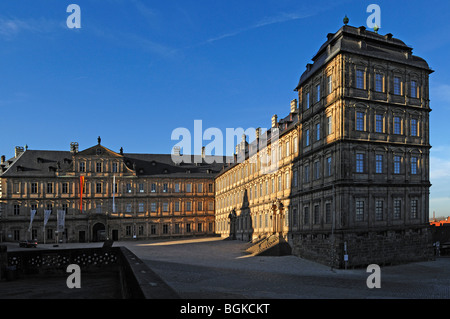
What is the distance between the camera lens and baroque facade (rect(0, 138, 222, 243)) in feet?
229

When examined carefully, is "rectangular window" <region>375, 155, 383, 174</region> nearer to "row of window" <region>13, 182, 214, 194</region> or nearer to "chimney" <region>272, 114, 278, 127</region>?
"chimney" <region>272, 114, 278, 127</region>

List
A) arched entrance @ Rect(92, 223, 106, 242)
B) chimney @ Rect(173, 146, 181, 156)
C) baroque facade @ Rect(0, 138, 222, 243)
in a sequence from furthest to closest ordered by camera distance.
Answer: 1. chimney @ Rect(173, 146, 181, 156)
2. arched entrance @ Rect(92, 223, 106, 242)
3. baroque facade @ Rect(0, 138, 222, 243)

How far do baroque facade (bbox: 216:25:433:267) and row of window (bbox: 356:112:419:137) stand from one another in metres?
0.08

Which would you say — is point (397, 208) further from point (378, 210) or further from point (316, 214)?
point (316, 214)

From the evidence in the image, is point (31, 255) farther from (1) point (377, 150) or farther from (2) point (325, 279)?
(1) point (377, 150)

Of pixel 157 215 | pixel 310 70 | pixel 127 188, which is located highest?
pixel 310 70

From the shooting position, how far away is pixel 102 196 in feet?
241

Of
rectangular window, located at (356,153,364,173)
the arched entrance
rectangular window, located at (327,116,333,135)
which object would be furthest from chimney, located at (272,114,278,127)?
the arched entrance

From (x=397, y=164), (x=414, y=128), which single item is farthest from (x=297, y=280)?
(x=414, y=128)

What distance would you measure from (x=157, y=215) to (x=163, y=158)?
35.7ft

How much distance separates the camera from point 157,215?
76438 millimetres

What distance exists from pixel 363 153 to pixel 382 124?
3.09 m

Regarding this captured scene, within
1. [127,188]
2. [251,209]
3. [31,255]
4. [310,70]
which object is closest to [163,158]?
[127,188]

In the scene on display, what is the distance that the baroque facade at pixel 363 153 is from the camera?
3175 centimetres
